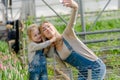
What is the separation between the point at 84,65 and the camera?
340 cm

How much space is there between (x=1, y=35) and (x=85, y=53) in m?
3.75

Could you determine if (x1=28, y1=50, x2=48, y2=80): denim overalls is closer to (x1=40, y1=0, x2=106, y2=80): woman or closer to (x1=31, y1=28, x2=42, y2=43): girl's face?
(x1=31, y1=28, x2=42, y2=43): girl's face

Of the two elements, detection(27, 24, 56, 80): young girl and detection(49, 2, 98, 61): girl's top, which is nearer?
detection(49, 2, 98, 61): girl's top

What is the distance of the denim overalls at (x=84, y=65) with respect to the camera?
3.39 metres

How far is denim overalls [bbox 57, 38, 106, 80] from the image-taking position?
3.39m

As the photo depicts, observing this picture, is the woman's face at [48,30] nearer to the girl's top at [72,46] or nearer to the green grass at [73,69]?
the girl's top at [72,46]

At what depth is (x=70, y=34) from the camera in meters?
3.41

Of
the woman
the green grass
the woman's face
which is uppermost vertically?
the woman's face

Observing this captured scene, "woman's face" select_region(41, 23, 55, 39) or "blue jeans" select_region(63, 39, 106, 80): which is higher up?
"woman's face" select_region(41, 23, 55, 39)

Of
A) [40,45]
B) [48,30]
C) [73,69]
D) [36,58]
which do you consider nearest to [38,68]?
[36,58]

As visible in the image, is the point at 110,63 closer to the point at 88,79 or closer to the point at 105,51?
the point at 105,51

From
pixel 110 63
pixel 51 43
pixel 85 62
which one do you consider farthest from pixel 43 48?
pixel 110 63

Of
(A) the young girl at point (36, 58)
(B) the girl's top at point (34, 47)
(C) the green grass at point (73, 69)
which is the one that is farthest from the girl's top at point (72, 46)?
(C) the green grass at point (73, 69)

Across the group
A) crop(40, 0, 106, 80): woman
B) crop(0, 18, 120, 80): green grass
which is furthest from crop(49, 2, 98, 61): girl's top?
crop(0, 18, 120, 80): green grass
